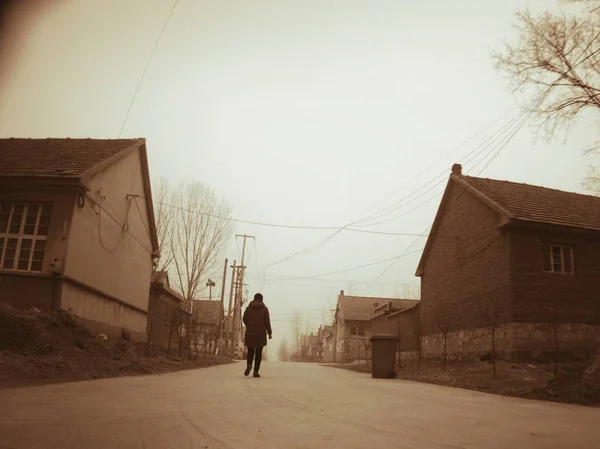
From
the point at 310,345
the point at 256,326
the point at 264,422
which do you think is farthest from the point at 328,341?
the point at 264,422

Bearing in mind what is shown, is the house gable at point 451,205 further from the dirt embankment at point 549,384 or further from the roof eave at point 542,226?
the dirt embankment at point 549,384

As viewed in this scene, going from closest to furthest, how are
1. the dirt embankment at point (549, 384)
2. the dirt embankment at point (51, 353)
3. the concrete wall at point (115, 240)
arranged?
the dirt embankment at point (549, 384) < the dirt embankment at point (51, 353) < the concrete wall at point (115, 240)

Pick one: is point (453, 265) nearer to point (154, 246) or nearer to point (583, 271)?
point (583, 271)

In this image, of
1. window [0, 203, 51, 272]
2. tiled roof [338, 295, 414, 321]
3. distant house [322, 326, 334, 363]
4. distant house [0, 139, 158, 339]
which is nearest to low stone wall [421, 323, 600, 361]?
distant house [0, 139, 158, 339]

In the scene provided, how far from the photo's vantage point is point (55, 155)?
58.1 feet

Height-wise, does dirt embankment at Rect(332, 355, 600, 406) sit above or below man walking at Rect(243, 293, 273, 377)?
below

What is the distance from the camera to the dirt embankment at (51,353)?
28.5ft

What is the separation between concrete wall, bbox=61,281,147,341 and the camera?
48.6 feet

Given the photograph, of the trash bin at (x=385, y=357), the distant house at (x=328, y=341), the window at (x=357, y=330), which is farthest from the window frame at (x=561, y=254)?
the distant house at (x=328, y=341)

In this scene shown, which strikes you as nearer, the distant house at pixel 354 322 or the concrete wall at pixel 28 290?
the concrete wall at pixel 28 290

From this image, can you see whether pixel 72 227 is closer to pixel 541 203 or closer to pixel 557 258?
pixel 557 258

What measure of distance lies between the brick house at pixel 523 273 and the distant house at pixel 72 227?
590 inches

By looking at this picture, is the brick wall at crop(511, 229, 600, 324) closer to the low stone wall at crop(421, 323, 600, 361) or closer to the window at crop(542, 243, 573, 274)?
the window at crop(542, 243, 573, 274)

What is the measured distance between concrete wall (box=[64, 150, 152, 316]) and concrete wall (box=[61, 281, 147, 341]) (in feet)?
0.94
